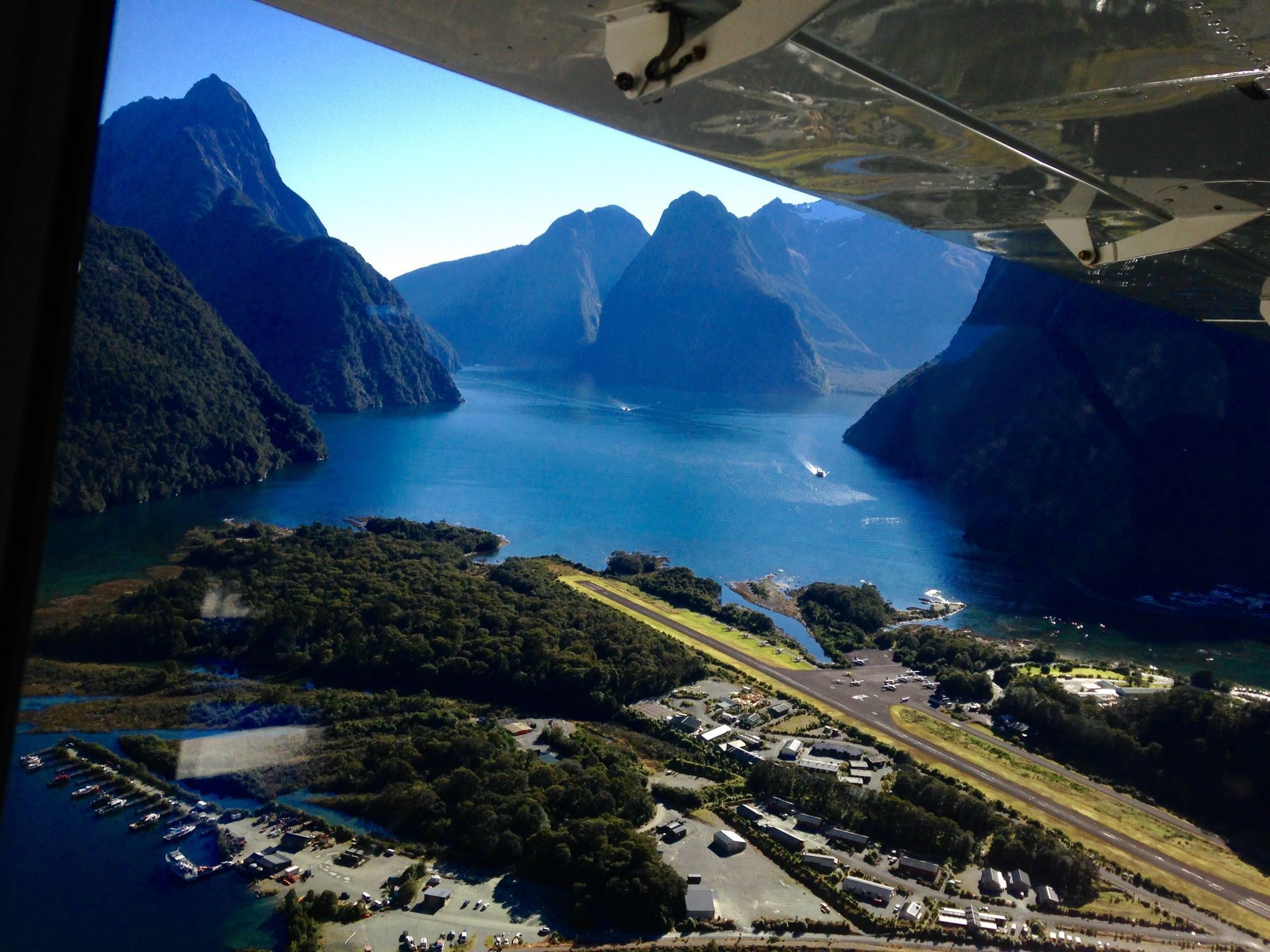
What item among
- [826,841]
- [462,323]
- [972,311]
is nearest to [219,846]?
[826,841]

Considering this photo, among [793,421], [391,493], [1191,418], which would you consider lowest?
[391,493]

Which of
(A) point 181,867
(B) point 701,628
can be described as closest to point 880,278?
(B) point 701,628

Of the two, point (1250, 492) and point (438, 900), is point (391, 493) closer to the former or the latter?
point (438, 900)

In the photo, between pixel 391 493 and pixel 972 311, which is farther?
pixel 972 311

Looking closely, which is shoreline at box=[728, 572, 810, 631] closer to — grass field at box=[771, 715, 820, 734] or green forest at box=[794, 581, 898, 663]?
green forest at box=[794, 581, 898, 663]

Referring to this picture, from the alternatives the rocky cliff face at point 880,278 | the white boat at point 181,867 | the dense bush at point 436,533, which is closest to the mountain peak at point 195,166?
the dense bush at point 436,533
